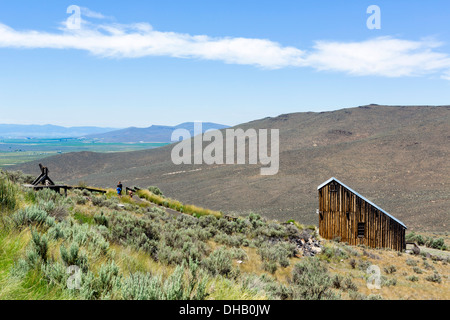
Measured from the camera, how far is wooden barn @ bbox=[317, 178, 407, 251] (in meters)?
22.9

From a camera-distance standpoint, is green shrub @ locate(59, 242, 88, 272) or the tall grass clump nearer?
green shrub @ locate(59, 242, 88, 272)

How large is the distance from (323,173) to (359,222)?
172 ft

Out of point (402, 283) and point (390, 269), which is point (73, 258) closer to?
point (402, 283)

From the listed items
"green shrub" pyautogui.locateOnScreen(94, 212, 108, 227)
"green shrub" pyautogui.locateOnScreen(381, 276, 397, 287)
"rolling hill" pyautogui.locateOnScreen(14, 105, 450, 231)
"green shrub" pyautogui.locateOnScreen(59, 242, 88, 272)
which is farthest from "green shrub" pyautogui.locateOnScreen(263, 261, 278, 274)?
"rolling hill" pyautogui.locateOnScreen(14, 105, 450, 231)

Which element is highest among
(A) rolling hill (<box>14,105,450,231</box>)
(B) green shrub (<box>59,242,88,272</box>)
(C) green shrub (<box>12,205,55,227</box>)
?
(C) green shrub (<box>12,205,55,227</box>)

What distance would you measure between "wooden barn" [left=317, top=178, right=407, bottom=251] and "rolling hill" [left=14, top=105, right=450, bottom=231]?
20196mm

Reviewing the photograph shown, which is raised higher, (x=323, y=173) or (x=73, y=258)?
(x=73, y=258)

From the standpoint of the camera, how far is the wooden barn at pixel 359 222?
22.9 metres

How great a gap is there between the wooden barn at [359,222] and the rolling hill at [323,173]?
20196 millimetres

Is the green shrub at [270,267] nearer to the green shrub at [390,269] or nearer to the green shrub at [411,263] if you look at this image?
the green shrub at [390,269]

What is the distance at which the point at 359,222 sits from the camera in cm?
2306

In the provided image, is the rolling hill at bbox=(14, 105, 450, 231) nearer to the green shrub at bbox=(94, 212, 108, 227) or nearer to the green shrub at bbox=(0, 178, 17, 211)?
the green shrub at bbox=(94, 212, 108, 227)

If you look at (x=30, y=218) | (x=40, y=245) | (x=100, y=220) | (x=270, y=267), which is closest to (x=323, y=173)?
(x=270, y=267)

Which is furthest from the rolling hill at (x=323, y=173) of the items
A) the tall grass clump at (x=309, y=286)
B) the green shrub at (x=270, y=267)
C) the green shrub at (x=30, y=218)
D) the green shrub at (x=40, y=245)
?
the green shrub at (x=40, y=245)
